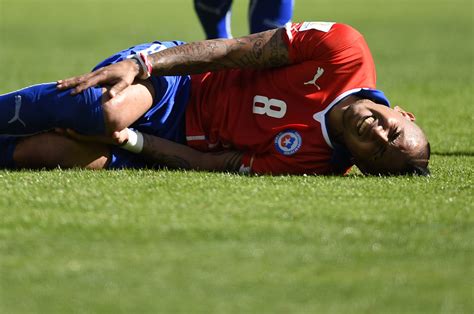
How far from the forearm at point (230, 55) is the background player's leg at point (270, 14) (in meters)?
2.74

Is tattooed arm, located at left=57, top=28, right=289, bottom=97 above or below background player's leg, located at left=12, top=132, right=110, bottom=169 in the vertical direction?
above

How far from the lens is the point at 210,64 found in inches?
236

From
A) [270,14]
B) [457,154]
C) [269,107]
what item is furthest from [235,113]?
[270,14]

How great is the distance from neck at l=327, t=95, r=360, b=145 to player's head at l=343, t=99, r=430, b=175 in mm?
39

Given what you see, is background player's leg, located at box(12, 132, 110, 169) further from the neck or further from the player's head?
the player's head

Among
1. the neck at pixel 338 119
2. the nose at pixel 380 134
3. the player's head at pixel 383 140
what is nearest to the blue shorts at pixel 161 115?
the neck at pixel 338 119

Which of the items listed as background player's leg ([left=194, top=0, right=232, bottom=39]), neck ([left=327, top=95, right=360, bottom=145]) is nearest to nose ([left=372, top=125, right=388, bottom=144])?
neck ([left=327, top=95, right=360, bottom=145])

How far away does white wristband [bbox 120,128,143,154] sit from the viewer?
5.89m

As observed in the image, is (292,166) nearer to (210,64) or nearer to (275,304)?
(210,64)

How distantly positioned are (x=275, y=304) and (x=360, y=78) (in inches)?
99.2

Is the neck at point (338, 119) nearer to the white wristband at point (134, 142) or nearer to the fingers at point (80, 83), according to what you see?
the white wristband at point (134, 142)

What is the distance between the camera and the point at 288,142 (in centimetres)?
583

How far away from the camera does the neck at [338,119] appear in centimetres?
569

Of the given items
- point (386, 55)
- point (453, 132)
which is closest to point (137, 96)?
point (453, 132)
